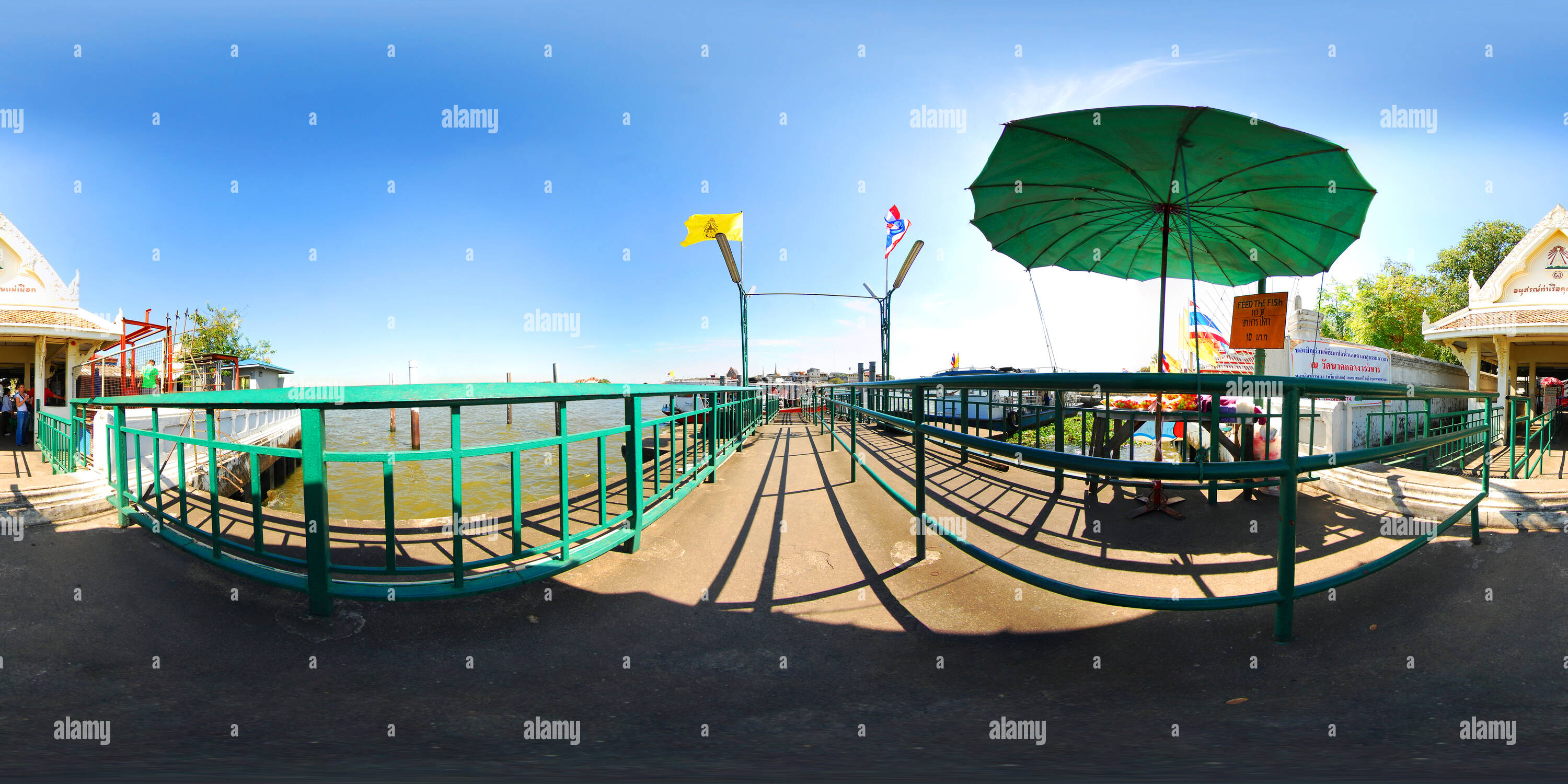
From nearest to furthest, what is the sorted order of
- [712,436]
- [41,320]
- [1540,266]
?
[712,436] → [41,320] → [1540,266]

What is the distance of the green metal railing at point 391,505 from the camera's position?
302 centimetres

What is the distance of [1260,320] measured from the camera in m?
4.84

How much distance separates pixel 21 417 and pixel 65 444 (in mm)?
4940

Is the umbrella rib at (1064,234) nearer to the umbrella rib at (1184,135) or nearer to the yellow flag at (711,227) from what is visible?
the umbrella rib at (1184,135)

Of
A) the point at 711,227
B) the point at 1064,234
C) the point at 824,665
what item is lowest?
the point at 824,665

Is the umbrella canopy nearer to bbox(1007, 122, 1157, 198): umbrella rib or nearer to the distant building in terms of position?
bbox(1007, 122, 1157, 198): umbrella rib

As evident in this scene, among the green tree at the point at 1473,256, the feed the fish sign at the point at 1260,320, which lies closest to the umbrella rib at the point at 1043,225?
the feed the fish sign at the point at 1260,320

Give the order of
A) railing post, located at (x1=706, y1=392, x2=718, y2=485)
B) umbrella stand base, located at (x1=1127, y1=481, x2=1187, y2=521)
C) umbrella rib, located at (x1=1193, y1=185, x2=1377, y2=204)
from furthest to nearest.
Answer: railing post, located at (x1=706, y1=392, x2=718, y2=485) → umbrella stand base, located at (x1=1127, y1=481, x2=1187, y2=521) → umbrella rib, located at (x1=1193, y1=185, x2=1377, y2=204)

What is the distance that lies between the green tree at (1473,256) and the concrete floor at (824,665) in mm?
36188

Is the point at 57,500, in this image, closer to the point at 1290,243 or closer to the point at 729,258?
the point at 729,258

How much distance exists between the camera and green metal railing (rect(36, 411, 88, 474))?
686 cm

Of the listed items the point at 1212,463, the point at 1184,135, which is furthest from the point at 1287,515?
the point at 1184,135

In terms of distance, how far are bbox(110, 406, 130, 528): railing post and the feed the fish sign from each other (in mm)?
9517

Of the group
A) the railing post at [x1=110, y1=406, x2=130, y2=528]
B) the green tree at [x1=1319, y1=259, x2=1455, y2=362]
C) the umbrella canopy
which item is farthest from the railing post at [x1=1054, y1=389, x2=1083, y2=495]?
the green tree at [x1=1319, y1=259, x2=1455, y2=362]
